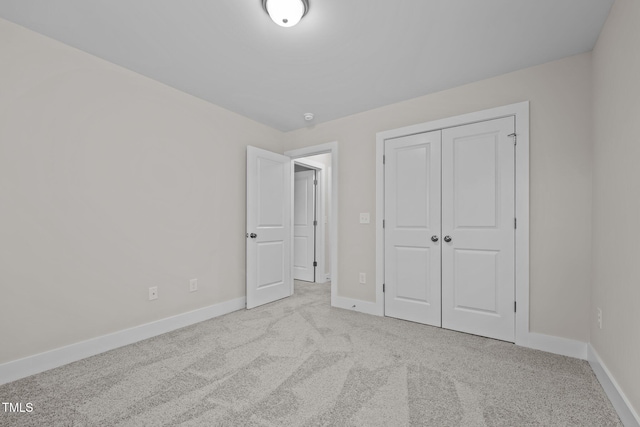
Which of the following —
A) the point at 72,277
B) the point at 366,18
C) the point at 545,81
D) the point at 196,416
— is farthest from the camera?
the point at 545,81

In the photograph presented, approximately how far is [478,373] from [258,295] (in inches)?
95.2

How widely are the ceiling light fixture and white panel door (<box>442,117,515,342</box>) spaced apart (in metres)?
1.79

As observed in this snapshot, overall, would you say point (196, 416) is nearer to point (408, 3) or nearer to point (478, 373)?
point (478, 373)

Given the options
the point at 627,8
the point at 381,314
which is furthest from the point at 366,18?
the point at 381,314

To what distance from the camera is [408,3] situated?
5.69ft

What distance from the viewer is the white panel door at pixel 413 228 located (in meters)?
2.89

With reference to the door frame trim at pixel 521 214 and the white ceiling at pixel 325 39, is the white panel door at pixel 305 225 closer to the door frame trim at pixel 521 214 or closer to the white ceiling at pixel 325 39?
the white ceiling at pixel 325 39

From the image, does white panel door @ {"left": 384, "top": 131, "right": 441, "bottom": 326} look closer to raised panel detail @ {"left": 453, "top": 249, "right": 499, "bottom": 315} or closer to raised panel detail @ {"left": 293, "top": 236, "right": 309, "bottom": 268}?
raised panel detail @ {"left": 453, "top": 249, "right": 499, "bottom": 315}

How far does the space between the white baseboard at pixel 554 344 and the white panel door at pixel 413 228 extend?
73 centimetres

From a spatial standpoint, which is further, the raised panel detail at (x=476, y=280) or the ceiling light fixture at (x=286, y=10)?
the raised panel detail at (x=476, y=280)

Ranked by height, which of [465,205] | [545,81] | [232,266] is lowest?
[232,266]

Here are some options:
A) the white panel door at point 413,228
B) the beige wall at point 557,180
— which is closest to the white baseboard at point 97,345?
the white panel door at point 413,228

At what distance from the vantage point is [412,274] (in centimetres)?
303

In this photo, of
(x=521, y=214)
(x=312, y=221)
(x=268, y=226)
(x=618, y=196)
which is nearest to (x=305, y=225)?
(x=312, y=221)
